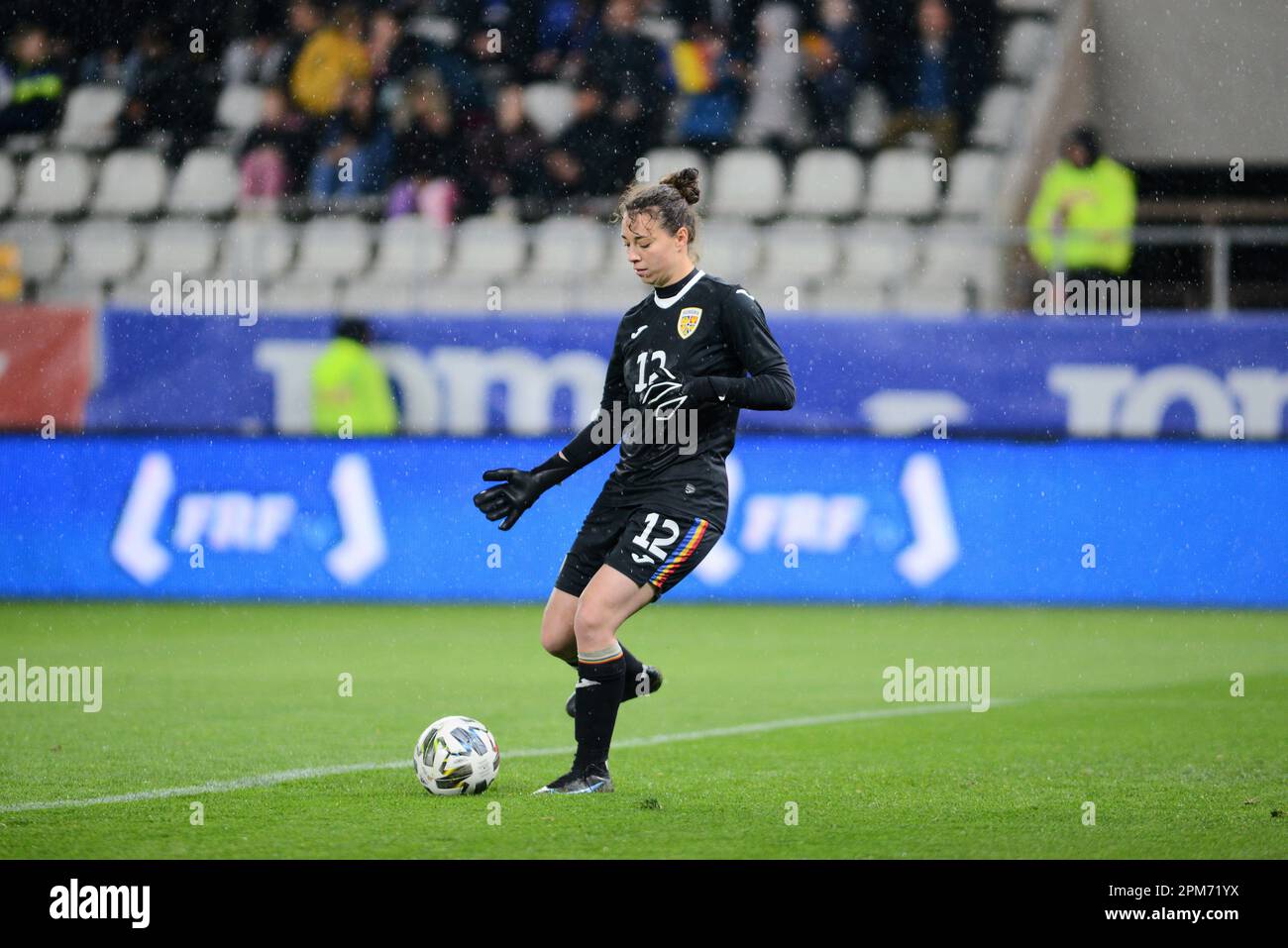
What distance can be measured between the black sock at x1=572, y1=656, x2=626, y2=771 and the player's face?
1264 millimetres

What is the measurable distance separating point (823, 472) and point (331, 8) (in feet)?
26.6

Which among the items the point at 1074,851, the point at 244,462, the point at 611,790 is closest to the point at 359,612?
the point at 244,462

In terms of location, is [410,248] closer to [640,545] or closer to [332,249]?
[332,249]

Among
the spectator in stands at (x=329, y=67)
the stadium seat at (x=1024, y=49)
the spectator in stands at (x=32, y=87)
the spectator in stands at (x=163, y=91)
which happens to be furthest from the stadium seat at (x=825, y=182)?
the spectator in stands at (x=32, y=87)

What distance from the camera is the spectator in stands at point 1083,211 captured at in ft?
46.6

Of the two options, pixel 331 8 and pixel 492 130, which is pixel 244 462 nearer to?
pixel 492 130

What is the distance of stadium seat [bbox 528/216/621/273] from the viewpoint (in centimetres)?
1584

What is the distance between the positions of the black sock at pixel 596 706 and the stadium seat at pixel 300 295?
9413 mm

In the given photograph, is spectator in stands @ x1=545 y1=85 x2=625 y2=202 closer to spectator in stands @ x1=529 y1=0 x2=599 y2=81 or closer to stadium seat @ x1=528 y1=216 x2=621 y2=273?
spectator in stands @ x1=529 y1=0 x2=599 y2=81

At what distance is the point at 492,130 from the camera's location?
55.9 feet

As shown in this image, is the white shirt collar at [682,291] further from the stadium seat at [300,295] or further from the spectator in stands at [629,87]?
the spectator in stands at [629,87]

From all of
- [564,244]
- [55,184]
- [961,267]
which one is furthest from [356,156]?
[961,267]

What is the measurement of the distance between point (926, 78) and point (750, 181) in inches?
81.0

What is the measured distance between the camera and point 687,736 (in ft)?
26.1
